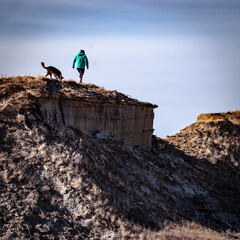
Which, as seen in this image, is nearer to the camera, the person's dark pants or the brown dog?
the brown dog

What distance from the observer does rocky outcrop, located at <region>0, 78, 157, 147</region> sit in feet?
57.3

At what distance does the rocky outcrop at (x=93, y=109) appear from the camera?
17.5m

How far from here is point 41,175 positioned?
14.4 meters

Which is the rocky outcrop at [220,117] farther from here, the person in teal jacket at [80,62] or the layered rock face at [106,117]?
the person in teal jacket at [80,62]

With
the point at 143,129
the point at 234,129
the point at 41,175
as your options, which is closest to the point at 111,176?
the point at 41,175

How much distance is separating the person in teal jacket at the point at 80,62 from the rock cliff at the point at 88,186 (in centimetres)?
96

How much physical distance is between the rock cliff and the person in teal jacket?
96cm

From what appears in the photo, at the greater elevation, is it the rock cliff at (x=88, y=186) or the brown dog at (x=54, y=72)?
the brown dog at (x=54, y=72)

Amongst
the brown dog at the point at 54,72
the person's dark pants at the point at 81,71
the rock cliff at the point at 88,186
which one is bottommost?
the rock cliff at the point at 88,186

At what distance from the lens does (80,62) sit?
65.1 ft

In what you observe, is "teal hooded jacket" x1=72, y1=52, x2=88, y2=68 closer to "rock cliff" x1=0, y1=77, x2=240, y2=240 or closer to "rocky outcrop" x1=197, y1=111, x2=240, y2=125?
"rock cliff" x1=0, y1=77, x2=240, y2=240

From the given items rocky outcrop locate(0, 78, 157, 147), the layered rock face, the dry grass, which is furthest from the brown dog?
the dry grass

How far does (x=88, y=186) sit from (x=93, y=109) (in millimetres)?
5193

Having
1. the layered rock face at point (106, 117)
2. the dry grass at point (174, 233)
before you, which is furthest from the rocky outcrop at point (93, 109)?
the dry grass at point (174, 233)
